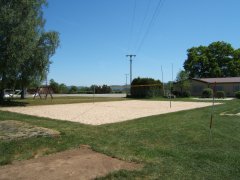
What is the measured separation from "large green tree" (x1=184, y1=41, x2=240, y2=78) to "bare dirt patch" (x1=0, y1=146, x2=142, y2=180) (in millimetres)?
55454

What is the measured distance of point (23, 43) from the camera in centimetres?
1944

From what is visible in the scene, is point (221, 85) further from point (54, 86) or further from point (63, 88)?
point (54, 86)

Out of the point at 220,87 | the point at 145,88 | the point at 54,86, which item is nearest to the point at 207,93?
the point at 220,87

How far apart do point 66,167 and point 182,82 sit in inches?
1605

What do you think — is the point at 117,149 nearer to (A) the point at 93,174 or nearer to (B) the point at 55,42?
(A) the point at 93,174

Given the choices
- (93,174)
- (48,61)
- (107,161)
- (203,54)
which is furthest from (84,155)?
(203,54)

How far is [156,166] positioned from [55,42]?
18.8 m

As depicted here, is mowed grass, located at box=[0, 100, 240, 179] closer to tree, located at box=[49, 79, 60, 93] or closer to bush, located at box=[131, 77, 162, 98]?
bush, located at box=[131, 77, 162, 98]

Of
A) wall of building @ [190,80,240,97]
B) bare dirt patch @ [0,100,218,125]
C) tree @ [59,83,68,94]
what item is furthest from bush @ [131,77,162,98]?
tree @ [59,83,68,94]

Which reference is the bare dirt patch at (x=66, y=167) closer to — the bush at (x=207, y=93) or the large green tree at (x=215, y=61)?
the bush at (x=207, y=93)

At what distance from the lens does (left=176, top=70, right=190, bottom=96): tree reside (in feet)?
145

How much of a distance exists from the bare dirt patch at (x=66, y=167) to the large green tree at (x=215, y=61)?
55.5 meters

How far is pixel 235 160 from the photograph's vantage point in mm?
5711

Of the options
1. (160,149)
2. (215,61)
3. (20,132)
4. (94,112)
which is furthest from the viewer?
(215,61)
